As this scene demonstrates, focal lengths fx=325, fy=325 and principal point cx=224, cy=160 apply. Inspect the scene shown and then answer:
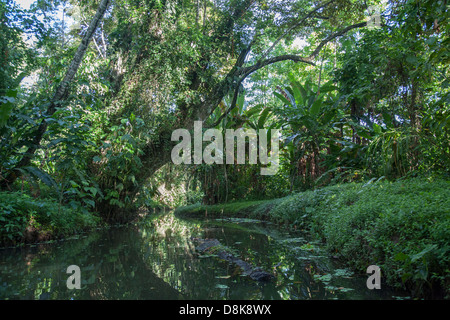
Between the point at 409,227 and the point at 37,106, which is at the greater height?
the point at 37,106

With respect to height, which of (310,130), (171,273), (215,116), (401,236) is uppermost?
(215,116)

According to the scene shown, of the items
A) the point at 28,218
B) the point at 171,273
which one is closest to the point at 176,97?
the point at 28,218

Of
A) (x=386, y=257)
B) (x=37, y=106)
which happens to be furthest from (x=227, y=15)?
(x=386, y=257)

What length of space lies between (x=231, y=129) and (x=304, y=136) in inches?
130

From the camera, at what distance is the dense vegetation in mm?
4656

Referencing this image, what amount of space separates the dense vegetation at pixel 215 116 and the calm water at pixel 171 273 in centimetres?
44

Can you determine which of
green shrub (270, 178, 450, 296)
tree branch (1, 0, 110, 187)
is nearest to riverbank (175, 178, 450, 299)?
green shrub (270, 178, 450, 296)

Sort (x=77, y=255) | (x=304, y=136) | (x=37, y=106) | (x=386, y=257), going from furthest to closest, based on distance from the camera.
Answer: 1. (x=304, y=136)
2. (x=37, y=106)
3. (x=77, y=255)
4. (x=386, y=257)

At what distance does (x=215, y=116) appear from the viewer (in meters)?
11.8

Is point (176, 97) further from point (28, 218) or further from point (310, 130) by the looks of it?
point (28, 218)

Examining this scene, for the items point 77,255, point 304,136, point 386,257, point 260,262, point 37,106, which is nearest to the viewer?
point 386,257

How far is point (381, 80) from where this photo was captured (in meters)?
6.12

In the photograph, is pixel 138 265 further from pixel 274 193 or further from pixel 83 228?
pixel 274 193

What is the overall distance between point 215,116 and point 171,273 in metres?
8.97
